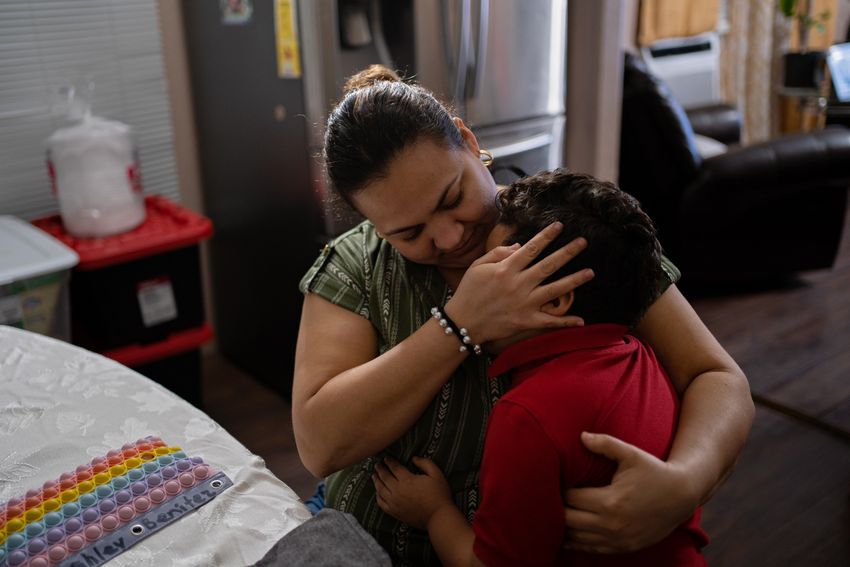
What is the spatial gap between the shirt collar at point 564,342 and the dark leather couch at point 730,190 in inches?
96.6

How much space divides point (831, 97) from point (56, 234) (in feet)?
14.6

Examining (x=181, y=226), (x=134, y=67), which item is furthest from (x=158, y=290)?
(x=134, y=67)

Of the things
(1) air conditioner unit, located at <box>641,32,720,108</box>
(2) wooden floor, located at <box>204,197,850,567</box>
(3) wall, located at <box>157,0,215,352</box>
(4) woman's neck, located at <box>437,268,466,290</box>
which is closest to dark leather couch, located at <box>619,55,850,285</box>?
(2) wooden floor, located at <box>204,197,850,567</box>

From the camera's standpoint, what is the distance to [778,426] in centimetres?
245

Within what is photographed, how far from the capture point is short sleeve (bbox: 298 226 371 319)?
3.60 feet

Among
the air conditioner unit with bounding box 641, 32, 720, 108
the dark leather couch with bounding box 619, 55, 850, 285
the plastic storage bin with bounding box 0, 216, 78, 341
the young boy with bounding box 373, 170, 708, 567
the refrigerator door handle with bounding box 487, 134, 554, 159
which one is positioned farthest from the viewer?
the air conditioner unit with bounding box 641, 32, 720, 108

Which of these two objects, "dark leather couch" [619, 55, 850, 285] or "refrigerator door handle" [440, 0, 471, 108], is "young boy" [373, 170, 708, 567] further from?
"dark leather couch" [619, 55, 850, 285]

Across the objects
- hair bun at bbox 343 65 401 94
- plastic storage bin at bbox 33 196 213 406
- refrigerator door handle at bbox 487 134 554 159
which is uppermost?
hair bun at bbox 343 65 401 94

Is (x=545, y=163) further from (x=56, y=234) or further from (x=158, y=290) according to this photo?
(x=56, y=234)

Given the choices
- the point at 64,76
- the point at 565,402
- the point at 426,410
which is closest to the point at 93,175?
the point at 64,76

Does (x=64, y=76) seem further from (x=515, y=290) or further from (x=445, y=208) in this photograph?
(x=515, y=290)

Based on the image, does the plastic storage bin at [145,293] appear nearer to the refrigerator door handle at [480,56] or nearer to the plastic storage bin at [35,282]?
the plastic storage bin at [35,282]

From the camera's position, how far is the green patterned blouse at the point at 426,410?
3.45ft

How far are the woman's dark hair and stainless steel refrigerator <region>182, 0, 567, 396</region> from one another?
100cm
